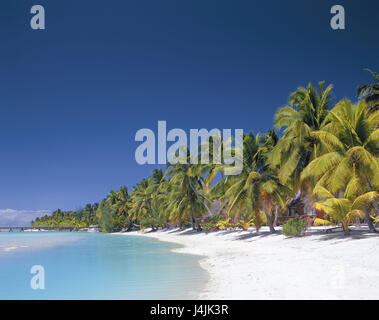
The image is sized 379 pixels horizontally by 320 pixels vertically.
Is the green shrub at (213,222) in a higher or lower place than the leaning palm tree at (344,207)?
lower

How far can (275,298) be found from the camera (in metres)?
5.44

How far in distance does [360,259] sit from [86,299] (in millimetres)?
6953

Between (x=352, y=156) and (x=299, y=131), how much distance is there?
396cm

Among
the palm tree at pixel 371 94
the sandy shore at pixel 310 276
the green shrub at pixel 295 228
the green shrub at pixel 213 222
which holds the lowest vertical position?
the green shrub at pixel 213 222

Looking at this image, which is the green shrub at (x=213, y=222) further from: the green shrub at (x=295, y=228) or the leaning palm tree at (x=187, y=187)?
the green shrub at (x=295, y=228)

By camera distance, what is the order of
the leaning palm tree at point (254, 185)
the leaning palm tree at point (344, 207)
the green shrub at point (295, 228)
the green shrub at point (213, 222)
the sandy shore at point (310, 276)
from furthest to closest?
1. the green shrub at point (213, 222)
2. the leaning palm tree at point (254, 185)
3. the green shrub at point (295, 228)
4. the leaning palm tree at point (344, 207)
5. the sandy shore at point (310, 276)

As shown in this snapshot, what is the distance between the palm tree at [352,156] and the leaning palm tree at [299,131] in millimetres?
3087

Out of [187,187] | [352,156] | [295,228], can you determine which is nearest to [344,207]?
[352,156]

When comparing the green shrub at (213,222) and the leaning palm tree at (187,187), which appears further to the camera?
the leaning palm tree at (187,187)

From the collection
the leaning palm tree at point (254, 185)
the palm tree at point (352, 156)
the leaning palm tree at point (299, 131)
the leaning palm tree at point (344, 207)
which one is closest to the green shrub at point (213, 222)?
the leaning palm tree at point (254, 185)

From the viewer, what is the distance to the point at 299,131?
1628 centimetres

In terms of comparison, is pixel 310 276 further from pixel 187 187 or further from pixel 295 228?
pixel 187 187

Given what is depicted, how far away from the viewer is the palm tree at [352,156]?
471 inches
